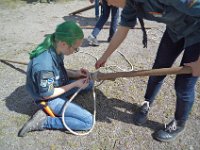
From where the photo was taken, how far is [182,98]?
2.54m

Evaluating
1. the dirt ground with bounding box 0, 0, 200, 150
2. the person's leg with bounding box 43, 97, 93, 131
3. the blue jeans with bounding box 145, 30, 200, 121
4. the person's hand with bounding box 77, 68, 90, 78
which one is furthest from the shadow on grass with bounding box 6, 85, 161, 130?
the blue jeans with bounding box 145, 30, 200, 121

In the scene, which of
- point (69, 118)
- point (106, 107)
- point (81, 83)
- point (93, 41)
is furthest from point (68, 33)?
point (93, 41)

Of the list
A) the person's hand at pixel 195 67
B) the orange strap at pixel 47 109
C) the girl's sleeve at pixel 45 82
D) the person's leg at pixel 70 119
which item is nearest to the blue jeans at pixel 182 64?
the person's hand at pixel 195 67

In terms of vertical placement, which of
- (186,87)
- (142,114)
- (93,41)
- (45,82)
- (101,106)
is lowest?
(101,106)

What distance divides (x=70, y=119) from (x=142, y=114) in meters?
Answer: 0.74

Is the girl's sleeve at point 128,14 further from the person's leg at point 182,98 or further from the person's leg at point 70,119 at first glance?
the person's leg at point 70,119

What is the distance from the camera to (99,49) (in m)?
4.60

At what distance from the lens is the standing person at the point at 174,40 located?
203 centimetres

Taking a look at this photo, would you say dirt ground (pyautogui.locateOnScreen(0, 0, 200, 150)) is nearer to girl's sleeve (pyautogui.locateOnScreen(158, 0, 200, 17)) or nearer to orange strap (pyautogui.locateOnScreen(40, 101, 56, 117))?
orange strap (pyautogui.locateOnScreen(40, 101, 56, 117))

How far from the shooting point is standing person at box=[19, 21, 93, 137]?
2.60 meters

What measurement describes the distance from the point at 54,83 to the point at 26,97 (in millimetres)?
728

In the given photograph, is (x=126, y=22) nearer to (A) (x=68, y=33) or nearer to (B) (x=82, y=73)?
(A) (x=68, y=33)

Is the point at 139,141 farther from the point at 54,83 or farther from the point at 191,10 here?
the point at 191,10

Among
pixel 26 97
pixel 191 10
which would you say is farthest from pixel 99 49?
pixel 191 10
